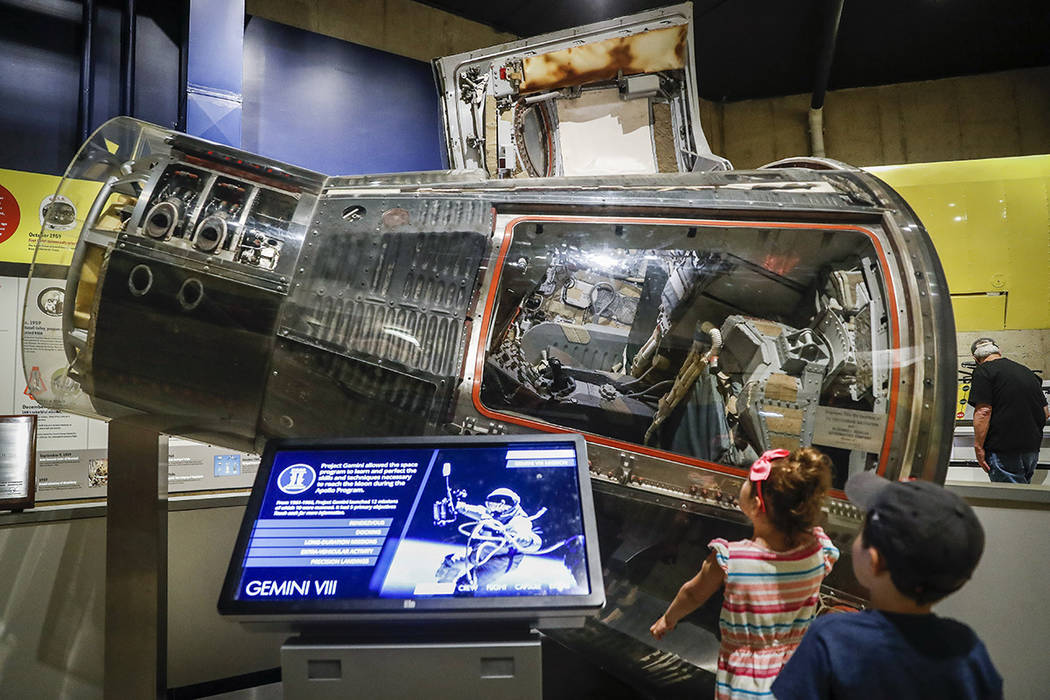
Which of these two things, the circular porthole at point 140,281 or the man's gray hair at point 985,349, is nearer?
the circular porthole at point 140,281

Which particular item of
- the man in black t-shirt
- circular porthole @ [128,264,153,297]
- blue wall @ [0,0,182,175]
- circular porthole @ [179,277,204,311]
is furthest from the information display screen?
the man in black t-shirt

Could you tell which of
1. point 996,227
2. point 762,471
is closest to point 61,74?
point 762,471

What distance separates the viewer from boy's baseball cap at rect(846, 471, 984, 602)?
1.12 m

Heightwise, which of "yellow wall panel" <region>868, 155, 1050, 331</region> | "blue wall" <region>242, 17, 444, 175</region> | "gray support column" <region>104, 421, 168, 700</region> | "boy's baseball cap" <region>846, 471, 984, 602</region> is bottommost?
"gray support column" <region>104, 421, 168, 700</region>

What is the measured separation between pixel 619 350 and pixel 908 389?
40.3 inches

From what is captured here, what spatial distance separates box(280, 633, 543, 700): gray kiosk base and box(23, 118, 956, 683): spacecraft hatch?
704 millimetres

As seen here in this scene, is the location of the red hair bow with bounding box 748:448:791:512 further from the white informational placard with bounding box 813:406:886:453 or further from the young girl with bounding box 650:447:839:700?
the white informational placard with bounding box 813:406:886:453

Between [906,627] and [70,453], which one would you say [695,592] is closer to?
[906,627]

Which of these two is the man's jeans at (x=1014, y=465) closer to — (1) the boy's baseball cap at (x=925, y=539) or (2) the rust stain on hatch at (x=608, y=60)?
(2) the rust stain on hatch at (x=608, y=60)

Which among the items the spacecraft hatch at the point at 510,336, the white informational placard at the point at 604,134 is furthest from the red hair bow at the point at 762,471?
the white informational placard at the point at 604,134

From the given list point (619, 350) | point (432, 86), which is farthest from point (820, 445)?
point (432, 86)

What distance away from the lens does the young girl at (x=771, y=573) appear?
5.28 ft

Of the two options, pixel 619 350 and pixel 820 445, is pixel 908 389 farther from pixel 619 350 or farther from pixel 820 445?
pixel 619 350

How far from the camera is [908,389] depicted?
1950mm
